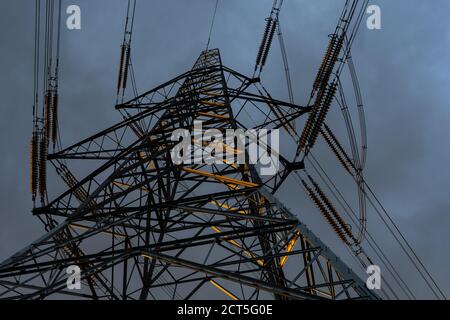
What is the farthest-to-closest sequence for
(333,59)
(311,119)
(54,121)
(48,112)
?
(54,121)
(48,112)
(333,59)
(311,119)

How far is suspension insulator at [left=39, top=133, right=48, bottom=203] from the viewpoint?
1233 centimetres

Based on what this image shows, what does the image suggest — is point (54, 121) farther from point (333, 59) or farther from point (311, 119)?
point (333, 59)

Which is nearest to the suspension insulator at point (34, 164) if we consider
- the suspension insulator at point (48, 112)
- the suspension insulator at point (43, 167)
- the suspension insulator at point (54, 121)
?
the suspension insulator at point (43, 167)

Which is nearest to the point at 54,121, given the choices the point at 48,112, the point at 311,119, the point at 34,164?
the point at 48,112

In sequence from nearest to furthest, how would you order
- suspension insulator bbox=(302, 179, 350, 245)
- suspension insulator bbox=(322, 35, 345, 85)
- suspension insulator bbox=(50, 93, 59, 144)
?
suspension insulator bbox=(322, 35, 345, 85)
suspension insulator bbox=(302, 179, 350, 245)
suspension insulator bbox=(50, 93, 59, 144)

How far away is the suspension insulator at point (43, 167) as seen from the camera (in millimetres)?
12328

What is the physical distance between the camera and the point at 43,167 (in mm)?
12453

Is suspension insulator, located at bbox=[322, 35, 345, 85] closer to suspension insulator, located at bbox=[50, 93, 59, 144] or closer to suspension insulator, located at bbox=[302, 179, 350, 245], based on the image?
suspension insulator, located at bbox=[302, 179, 350, 245]

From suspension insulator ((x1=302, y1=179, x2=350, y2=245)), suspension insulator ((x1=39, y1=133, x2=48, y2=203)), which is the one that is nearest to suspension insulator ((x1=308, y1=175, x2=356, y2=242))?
suspension insulator ((x1=302, y1=179, x2=350, y2=245))

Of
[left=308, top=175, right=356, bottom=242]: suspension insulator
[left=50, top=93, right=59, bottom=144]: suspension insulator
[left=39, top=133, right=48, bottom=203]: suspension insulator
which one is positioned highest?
[left=50, top=93, right=59, bottom=144]: suspension insulator

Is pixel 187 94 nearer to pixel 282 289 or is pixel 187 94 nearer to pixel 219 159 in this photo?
pixel 219 159

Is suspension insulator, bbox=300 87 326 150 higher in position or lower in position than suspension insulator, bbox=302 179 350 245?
higher

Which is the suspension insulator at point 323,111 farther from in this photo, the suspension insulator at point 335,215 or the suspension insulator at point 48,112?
the suspension insulator at point 48,112
